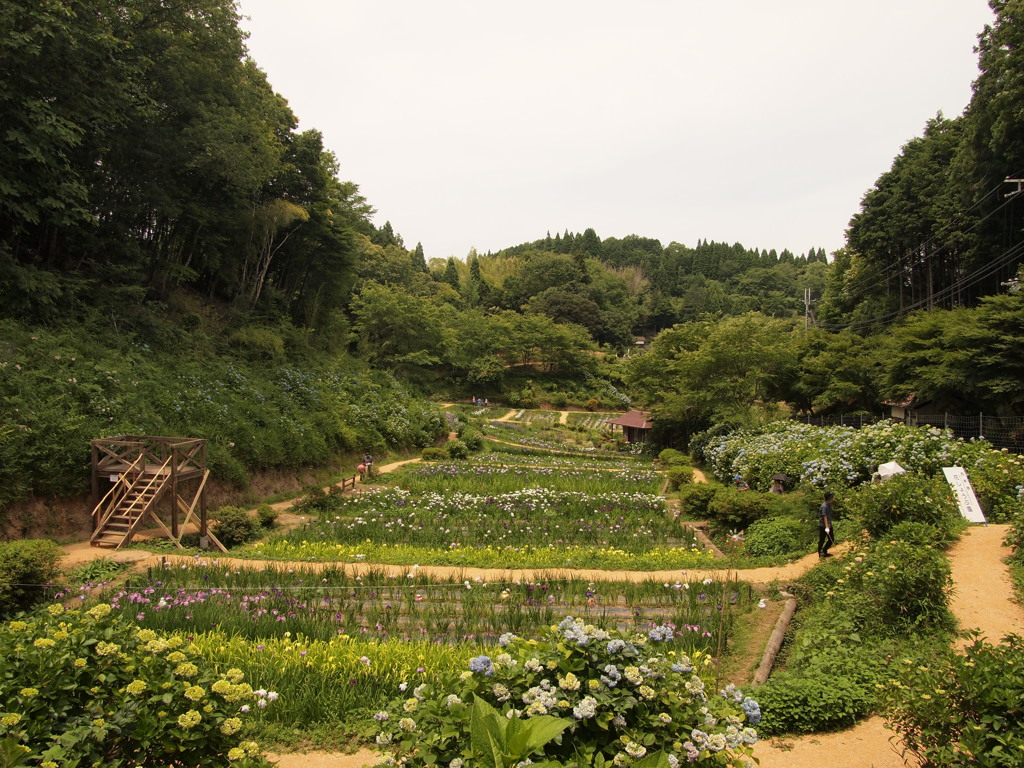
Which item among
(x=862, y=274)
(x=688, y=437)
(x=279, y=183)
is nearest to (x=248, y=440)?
(x=279, y=183)

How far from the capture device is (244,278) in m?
25.3

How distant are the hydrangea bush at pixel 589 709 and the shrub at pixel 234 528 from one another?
1026 centimetres

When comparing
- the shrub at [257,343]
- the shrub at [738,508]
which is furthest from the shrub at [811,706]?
the shrub at [257,343]

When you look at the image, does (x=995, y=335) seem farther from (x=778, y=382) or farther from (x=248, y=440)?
(x=248, y=440)

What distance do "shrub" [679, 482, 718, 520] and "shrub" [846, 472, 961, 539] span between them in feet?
16.0

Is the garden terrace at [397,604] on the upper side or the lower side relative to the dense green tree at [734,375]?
lower

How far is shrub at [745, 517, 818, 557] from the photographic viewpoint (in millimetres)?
10812

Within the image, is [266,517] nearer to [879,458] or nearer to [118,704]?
[118,704]

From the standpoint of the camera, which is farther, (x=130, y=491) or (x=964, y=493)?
(x=130, y=491)

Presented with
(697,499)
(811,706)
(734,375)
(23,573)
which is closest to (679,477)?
(697,499)

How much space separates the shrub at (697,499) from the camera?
47.5 ft

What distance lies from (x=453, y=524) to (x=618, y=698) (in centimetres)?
1071

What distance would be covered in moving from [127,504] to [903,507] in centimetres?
1466

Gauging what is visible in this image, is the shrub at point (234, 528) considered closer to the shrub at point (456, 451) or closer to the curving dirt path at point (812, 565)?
the curving dirt path at point (812, 565)
